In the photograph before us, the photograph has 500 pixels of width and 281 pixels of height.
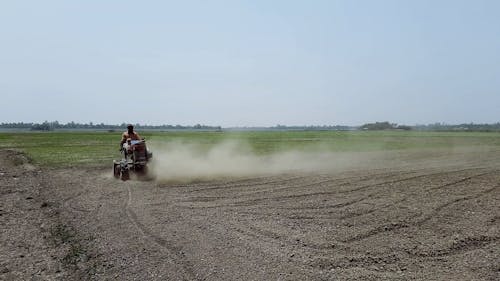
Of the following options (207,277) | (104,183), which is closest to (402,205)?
(207,277)

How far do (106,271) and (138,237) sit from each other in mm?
1798

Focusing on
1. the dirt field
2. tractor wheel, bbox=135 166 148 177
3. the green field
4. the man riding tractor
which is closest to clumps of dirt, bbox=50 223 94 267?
the dirt field

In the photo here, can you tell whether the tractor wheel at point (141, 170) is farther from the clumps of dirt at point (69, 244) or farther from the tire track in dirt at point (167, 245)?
the clumps of dirt at point (69, 244)

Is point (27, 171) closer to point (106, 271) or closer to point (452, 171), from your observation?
point (106, 271)

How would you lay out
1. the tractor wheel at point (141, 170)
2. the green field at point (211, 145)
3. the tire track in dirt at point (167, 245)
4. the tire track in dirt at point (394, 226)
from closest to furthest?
the tire track in dirt at point (167, 245) → the tire track in dirt at point (394, 226) → the tractor wheel at point (141, 170) → the green field at point (211, 145)

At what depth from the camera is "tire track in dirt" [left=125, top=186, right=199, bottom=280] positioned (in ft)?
22.1

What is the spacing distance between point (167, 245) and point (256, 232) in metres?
1.84

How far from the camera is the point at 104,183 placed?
55.5ft

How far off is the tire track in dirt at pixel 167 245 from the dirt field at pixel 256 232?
19 mm

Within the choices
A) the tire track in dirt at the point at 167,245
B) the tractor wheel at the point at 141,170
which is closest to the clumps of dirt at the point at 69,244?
the tire track in dirt at the point at 167,245

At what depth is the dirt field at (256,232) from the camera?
22.2 ft

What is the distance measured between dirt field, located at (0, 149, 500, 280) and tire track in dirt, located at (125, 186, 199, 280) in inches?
0.7

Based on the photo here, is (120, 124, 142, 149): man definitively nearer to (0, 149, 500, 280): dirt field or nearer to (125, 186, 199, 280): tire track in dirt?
(0, 149, 500, 280): dirt field

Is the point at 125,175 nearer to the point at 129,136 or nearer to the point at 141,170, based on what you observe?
the point at 141,170
